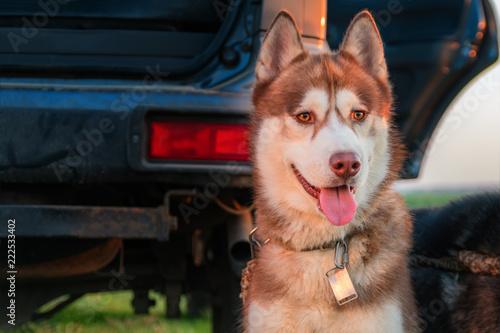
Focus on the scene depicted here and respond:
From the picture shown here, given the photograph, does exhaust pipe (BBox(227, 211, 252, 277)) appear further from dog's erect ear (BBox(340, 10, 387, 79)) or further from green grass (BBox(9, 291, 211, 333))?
green grass (BBox(9, 291, 211, 333))

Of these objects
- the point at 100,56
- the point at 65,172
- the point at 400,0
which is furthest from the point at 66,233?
the point at 400,0

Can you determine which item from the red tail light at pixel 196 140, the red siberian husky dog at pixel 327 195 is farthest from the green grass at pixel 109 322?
the red siberian husky dog at pixel 327 195

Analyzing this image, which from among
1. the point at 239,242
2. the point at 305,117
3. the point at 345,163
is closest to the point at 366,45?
the point at 305,117

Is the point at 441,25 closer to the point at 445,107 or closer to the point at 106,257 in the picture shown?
the point at 445,107

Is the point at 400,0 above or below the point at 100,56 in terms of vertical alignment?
above

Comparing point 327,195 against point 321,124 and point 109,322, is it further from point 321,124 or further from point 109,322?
point 109,322

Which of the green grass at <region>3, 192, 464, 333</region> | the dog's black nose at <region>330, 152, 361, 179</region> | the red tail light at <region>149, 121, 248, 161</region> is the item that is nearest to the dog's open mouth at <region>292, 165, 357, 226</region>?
the dog's black nose at <region>330, 152, 361, 179</region>

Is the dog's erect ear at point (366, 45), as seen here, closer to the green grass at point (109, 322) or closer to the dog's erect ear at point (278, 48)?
the dog's erect ear at point (278, 48)

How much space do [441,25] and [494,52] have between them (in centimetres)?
45

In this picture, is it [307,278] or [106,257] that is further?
[106,257]

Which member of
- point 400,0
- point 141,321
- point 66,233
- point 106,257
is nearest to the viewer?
point 66,233

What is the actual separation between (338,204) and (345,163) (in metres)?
0.20

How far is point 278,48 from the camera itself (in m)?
2.76

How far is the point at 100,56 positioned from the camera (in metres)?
3.35
